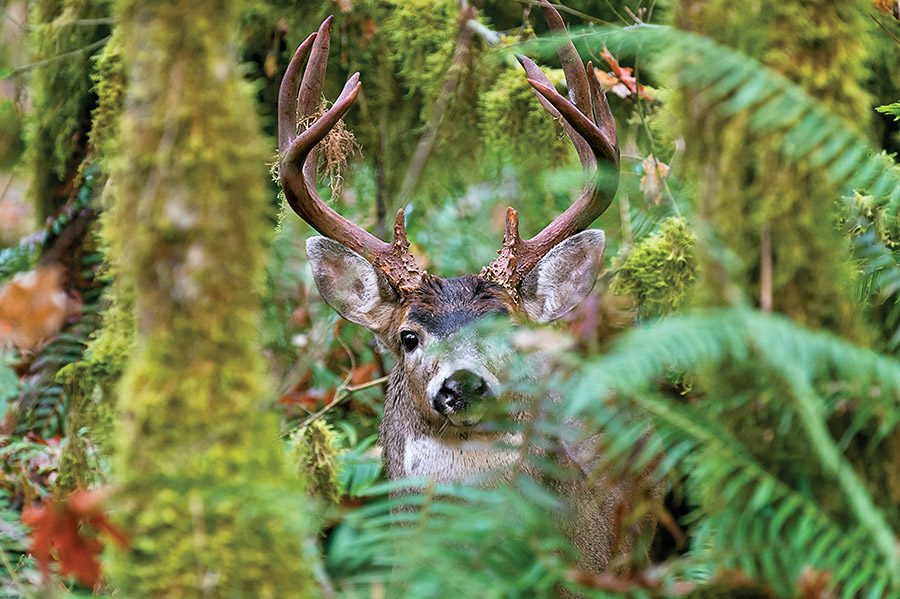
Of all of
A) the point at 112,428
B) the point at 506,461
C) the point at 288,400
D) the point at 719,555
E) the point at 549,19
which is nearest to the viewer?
the point at 719,555

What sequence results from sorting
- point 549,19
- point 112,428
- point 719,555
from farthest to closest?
point 549,19 < point 112,428 < point 719,555

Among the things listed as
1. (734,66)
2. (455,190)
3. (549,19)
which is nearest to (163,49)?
(734,66)

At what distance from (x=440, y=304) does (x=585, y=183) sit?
99 cm

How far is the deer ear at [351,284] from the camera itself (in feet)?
18.2

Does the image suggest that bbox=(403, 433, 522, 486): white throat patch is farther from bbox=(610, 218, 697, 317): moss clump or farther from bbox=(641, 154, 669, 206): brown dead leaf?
bbox=(641, 154, 669, 206): brown dead leaf

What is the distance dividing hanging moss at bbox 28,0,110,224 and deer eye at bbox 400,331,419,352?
249 centimetres

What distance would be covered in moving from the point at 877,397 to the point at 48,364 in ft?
15.6

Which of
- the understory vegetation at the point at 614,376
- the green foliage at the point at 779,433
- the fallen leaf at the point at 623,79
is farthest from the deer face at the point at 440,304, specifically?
the green foliage at the point at 779,433

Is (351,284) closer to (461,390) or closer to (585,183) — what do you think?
(461,390)

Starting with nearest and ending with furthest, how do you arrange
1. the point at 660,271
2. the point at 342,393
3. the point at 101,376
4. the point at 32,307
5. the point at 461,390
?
the point at 101,376 < the point at 461,390 < the point at 660,271 < the point at 32,307 < the point at 342,393

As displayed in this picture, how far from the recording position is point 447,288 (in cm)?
551

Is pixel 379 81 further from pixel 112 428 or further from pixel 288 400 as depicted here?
pixel 112 428

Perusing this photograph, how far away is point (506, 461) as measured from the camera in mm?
5078

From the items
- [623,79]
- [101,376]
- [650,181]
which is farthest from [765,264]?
[623,79]
